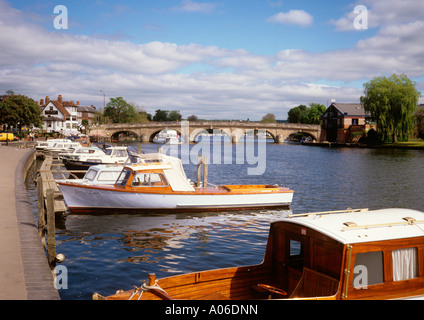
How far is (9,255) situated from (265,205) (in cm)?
1588

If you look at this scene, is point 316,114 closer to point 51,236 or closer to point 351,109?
point 351,109

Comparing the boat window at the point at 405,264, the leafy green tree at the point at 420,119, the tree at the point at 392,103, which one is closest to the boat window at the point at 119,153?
the boat window at the point at 405,264

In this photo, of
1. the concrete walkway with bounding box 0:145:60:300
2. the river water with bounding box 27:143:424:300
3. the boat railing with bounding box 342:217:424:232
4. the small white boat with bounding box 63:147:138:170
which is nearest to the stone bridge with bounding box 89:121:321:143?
the small white boat with bounding box 63:147:138:170

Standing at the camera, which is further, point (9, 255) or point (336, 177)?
point (336, 177)

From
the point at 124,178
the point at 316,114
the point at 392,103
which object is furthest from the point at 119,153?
the point at 316,114

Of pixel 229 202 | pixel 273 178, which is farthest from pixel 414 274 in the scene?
A: pixel 273 178

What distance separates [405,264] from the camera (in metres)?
9.20

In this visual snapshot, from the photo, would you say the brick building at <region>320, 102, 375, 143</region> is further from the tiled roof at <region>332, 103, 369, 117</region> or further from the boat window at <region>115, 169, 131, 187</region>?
the boat window at <region>115, 169, 131, 187</region>

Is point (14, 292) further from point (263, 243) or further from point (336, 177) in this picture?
point (336, 177)

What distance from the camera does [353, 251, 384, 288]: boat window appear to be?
856cm

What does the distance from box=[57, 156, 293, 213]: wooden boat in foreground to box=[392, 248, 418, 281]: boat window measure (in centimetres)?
1472

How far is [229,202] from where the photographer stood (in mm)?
23797
